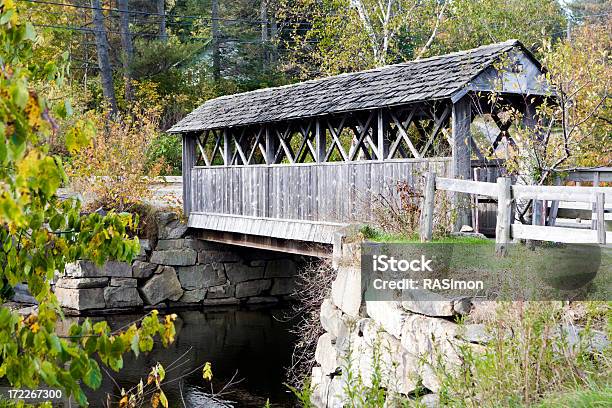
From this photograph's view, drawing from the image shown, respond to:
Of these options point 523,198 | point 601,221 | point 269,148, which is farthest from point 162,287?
point 601,221

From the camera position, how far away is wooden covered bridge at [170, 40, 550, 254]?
10.3m

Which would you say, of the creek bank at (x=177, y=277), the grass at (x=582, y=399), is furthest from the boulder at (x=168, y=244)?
the grass at (x=582, y=399)

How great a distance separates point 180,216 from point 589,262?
11186 mm

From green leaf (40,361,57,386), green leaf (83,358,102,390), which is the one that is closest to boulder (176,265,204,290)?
green leaf (83,358,102,390)

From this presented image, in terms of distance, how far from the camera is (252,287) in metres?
17.9

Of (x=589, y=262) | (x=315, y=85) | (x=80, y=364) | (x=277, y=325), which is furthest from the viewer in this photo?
(x=277, y=325)

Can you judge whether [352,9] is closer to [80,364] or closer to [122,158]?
[122,158]

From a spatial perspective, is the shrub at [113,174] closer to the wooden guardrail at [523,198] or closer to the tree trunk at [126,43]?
the tree trunk at [126,43]

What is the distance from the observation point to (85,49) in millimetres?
28203

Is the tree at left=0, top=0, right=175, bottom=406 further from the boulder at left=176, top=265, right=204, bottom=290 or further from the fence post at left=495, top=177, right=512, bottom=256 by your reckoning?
the boulder at left=176, top=265, right=204, bottom=290

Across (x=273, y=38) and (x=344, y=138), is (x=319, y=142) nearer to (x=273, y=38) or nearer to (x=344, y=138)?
(x=344, y=138)

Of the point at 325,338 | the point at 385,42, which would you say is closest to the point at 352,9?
the point at 385,42

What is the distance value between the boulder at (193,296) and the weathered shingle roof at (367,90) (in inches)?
142

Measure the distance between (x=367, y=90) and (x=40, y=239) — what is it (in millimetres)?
9241
